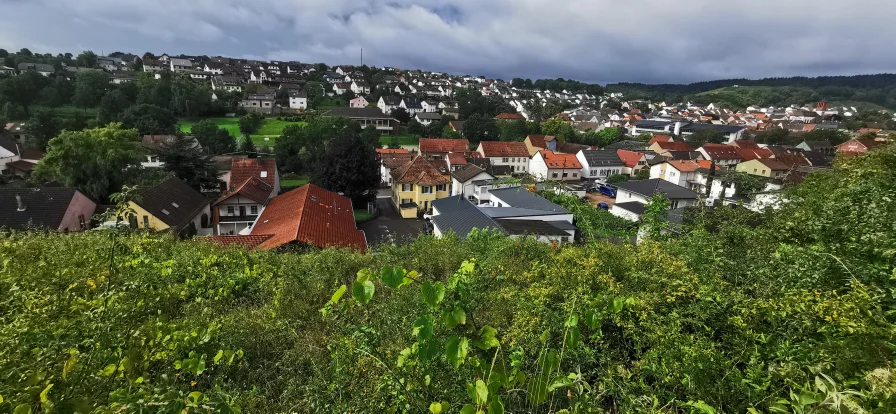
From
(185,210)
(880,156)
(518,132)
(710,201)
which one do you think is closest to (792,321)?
(880,156)

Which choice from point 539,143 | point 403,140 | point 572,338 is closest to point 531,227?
point 572,338

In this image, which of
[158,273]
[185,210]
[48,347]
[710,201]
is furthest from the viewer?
[710,201]

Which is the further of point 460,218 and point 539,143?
point 539,143

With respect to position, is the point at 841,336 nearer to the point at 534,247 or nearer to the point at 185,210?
the point at 534,247

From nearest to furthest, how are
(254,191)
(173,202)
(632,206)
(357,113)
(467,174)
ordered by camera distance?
(173,202) → (254,191) → (632,206) → (467,174) → (357,113)

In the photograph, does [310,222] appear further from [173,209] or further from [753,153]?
[753,153]

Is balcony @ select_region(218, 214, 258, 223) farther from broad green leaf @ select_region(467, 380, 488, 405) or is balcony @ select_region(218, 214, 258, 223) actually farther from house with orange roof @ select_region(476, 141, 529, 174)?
house with orange roof @ select_region(476, 141, 529, 174)

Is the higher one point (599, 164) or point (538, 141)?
point (538, 141)

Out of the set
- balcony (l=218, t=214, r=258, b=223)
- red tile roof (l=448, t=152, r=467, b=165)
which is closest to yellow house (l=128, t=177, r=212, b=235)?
balcony (l=218, t=214, r=258, b=223)
